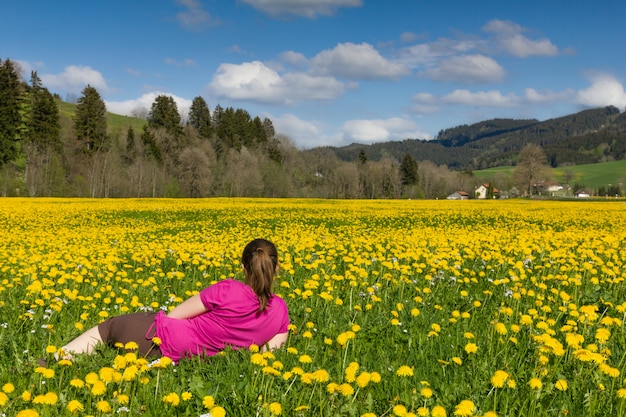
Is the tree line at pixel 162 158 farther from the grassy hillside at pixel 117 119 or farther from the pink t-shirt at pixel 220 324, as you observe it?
the pink t-shirt at pixel 220 324

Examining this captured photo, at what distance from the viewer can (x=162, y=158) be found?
236 ft

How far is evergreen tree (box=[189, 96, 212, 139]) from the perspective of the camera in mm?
85588

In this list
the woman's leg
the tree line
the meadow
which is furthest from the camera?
the tree line

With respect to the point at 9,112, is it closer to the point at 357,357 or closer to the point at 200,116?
the point at 200,116

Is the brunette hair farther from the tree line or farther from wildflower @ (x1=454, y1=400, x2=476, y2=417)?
the tree line

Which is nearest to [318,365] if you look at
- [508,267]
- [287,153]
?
[508,267]

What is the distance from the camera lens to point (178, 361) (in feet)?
12.2

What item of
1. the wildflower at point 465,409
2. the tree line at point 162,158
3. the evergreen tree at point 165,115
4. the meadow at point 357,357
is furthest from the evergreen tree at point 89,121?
the wildflower at point 465,409

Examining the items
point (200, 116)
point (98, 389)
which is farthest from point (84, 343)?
point (200, 116)

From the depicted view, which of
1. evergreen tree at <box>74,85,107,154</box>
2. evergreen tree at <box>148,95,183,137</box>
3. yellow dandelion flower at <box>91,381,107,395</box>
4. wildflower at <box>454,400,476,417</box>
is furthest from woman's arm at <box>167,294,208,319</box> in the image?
evergreen tree at <box>148,95,183,137</box>

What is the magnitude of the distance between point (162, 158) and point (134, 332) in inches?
2840

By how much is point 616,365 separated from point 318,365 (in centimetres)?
236

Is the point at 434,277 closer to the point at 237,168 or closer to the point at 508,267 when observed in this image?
the point at 508,267

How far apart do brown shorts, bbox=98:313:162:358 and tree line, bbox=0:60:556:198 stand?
163ft
